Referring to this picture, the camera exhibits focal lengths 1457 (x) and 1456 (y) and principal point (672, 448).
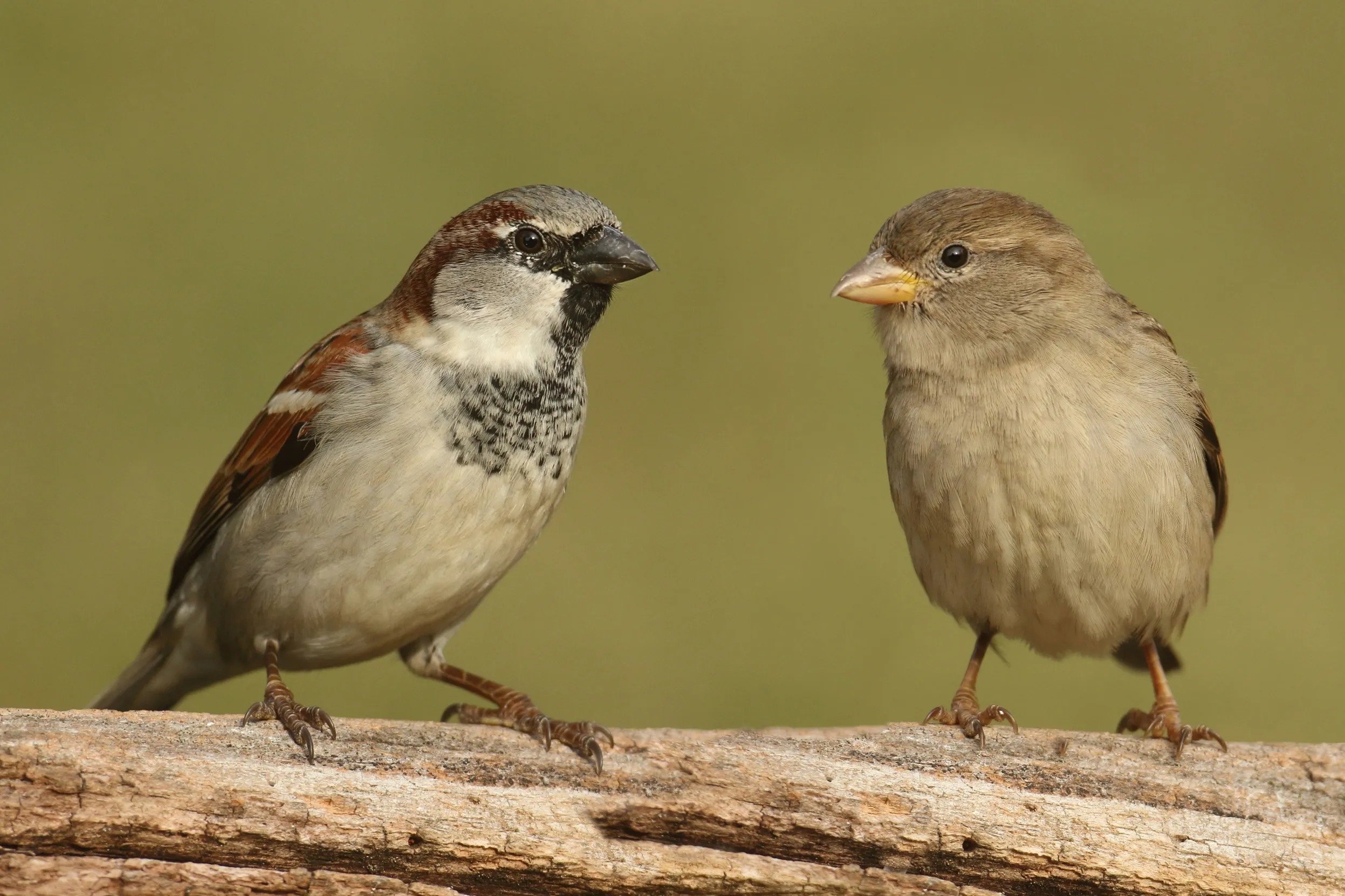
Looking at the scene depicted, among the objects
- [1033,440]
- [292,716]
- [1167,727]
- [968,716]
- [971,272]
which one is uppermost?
[971,272]

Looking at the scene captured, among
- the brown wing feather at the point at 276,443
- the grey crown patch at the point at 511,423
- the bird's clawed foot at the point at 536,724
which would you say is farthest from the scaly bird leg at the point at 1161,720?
the brown wing feather at the point at 276,443

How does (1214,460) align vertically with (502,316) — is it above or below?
above

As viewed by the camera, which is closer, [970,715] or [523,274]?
[970,715]

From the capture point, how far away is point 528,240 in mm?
3049

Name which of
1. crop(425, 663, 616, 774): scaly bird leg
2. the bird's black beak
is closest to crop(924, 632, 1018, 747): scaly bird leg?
crop(425, 663, 616, 774): scaly bird leg

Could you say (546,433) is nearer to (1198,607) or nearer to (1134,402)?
(1134,402)

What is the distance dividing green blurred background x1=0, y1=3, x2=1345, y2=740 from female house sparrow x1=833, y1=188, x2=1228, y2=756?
5.87 ft

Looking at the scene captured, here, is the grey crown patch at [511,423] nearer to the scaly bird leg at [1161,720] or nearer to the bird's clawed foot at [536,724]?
the bird's clawed foot at [536,724]

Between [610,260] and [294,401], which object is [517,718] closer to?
[294,401]

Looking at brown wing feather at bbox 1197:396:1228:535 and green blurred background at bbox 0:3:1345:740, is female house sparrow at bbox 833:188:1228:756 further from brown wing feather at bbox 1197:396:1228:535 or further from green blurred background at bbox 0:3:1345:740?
green blurred background at bbox 0:3:1345:740

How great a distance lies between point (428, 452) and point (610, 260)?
0.54m

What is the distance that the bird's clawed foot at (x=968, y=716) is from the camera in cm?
292

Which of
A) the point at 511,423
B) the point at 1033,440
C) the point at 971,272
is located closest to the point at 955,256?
the point at 971,272

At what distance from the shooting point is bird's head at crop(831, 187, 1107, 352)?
122 inches
